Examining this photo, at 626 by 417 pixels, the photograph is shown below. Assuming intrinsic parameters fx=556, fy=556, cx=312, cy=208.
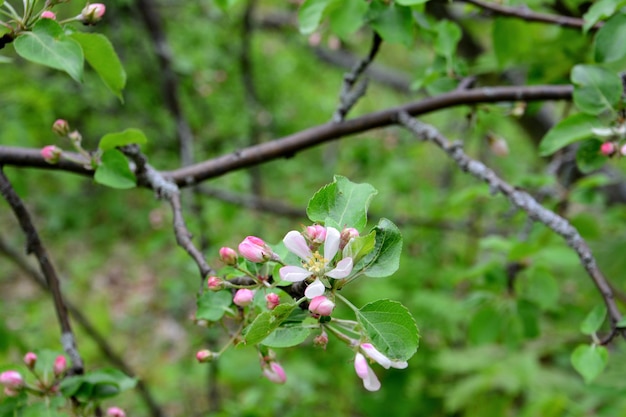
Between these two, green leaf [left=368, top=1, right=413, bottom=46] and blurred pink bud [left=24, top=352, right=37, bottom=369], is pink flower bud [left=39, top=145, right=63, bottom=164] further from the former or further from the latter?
green leaf [left=368, top=1, right=413, bottom=46]

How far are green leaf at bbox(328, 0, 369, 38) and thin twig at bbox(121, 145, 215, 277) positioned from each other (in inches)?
18.2

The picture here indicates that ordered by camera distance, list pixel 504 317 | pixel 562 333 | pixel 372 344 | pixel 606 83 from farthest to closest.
Result: 1. pixel 562 333
2. pixel 504 317
3. pixel 606 83
4. pixel 372 344

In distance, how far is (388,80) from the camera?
3.82m

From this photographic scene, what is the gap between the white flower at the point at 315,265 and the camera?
64 centimetres

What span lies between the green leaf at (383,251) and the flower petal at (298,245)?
0.07 m

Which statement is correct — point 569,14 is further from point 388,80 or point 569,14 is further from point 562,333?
point 388,80

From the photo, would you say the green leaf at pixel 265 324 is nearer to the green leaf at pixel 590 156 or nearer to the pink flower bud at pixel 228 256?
the pink flower bud at pixel 228 256

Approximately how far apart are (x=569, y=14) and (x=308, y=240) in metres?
1.63

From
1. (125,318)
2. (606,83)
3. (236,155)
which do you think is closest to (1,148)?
(236,155)

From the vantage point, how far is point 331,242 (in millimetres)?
656

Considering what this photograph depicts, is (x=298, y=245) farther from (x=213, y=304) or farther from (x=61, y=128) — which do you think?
(x=61, y=128)

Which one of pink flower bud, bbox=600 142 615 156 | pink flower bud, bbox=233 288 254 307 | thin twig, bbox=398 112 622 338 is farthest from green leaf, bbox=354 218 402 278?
pink flower bud, bbox=600 142 615 156

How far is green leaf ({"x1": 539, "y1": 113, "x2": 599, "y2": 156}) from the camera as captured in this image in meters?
1.04

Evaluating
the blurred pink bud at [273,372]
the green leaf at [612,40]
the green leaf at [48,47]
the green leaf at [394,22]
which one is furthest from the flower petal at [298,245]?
the green leaf at [612,40]
